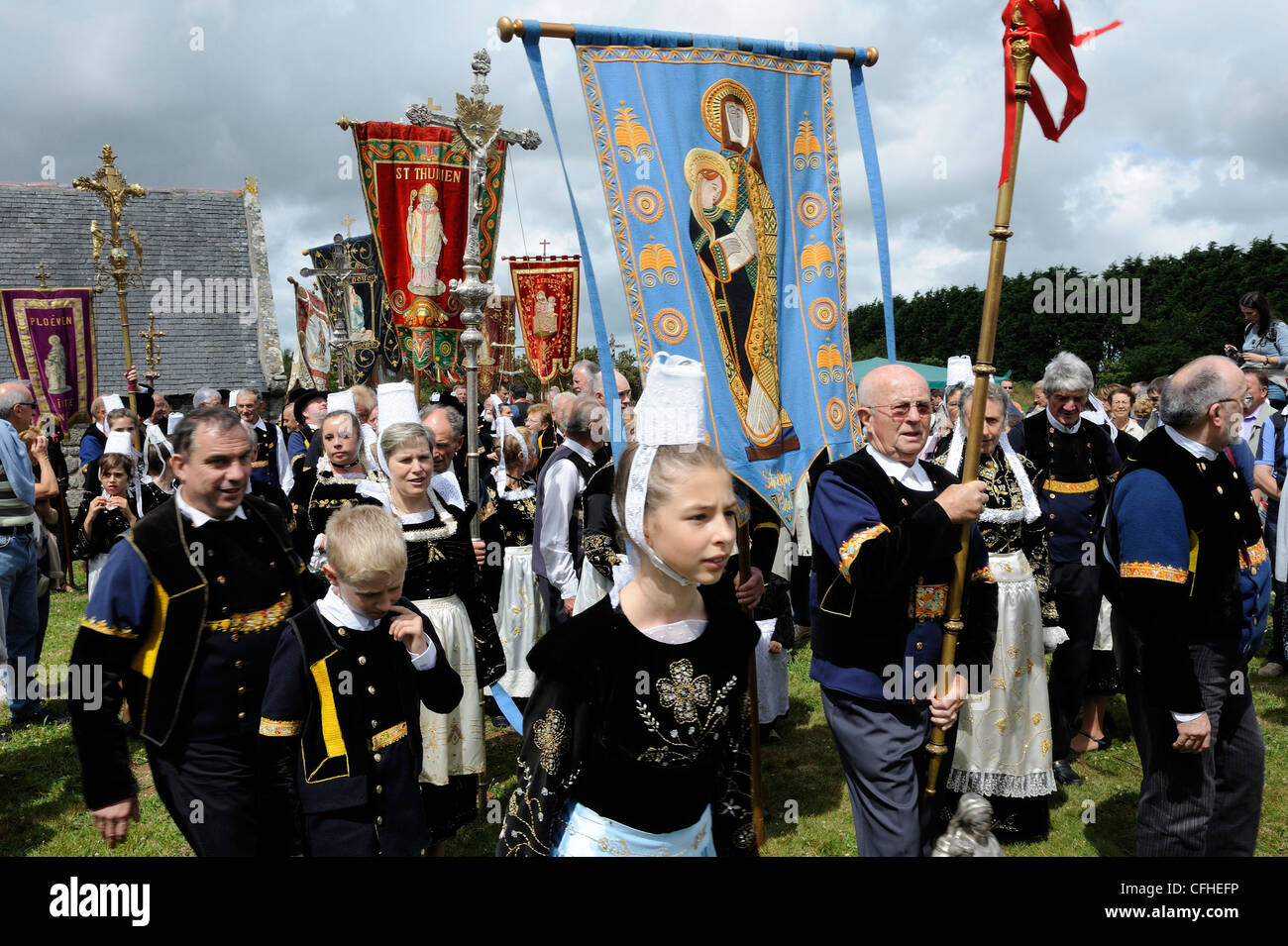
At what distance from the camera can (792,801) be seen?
4.43 metres

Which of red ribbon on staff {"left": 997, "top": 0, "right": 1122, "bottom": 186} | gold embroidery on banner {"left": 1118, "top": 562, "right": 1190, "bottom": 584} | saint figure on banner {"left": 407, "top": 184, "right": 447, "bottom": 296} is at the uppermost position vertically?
saint figure on banner {"left": 407, "top": 184, "right": 447, "bottom": 296}

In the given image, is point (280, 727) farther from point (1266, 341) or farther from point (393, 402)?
point (1266, 341)

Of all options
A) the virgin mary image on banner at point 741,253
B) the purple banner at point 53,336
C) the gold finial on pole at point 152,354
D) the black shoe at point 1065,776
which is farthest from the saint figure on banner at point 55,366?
the black shoe at point 1065,776

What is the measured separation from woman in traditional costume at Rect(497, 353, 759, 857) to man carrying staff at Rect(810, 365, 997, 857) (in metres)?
0.96

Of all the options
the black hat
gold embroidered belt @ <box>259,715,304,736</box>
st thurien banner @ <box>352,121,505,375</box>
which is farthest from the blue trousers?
gold embroidered belt @ <box>259,715,304,736</box>

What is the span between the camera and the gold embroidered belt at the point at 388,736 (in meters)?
3.00

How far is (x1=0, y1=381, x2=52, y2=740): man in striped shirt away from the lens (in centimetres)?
617

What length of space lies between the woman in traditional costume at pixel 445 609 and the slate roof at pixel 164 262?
67.4ft

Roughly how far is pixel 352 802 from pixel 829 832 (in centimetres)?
292

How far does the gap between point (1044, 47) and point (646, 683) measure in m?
2.35

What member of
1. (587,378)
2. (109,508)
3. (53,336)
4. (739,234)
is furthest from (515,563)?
(53,336)

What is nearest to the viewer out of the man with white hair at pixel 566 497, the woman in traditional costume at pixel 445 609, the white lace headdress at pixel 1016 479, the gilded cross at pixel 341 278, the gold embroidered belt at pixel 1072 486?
the woman in traditional costume at pixel 445 609

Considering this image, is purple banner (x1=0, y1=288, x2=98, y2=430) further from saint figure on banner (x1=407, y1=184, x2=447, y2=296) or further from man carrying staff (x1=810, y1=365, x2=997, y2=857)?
man carrying staff (x1=810, y1=365, x2=997, y2=857)

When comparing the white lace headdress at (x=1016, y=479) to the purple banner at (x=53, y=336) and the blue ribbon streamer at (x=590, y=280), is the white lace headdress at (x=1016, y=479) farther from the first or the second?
the purple banner at (x=53, y=336)
